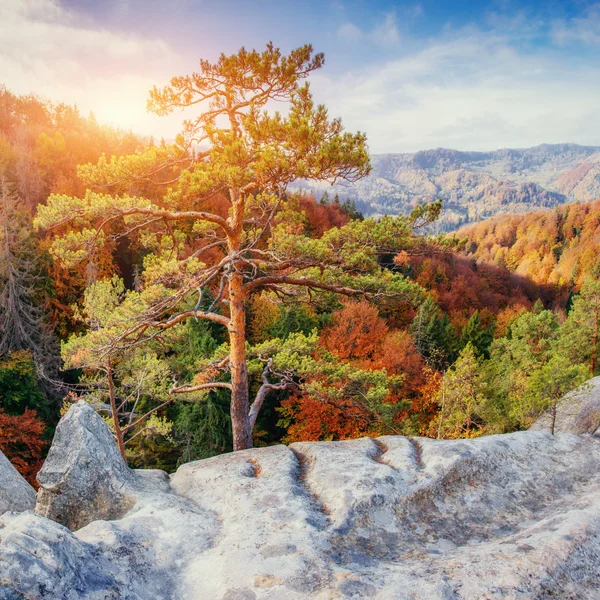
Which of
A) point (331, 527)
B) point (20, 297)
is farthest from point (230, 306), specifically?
point (20, 297)

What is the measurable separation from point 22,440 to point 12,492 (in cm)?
1379

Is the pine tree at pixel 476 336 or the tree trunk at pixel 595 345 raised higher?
the tree trunk at pixel 595 345

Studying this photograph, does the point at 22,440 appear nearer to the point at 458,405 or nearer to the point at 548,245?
the point at 458,405

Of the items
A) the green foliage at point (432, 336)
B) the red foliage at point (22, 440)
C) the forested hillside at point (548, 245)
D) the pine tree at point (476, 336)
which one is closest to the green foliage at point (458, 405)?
the green foliage at point (432, 336)

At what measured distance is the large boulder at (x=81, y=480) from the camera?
16.7 ft

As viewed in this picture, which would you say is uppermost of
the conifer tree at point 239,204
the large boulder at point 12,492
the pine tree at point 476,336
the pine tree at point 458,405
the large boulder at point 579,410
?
the conifer tree at point 239,204

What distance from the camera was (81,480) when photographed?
5168 mm

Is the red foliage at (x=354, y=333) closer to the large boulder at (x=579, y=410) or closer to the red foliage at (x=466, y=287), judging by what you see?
the large boulder at (x=579, y=410)

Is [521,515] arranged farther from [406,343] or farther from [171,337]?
[406,343]

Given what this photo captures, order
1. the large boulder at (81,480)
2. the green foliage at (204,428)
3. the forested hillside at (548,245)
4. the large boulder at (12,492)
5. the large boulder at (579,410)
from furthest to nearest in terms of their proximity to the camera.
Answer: the forested hillside at (548,245), the green foliage at (204,428), the large boulder at (579,410), the large boulder at (12,492), the large boulder at (81,480)

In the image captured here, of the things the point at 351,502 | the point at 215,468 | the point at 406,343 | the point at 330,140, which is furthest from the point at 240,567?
the point at 406,343

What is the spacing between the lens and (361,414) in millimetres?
9930

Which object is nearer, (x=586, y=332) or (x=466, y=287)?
(x=586, y=332)

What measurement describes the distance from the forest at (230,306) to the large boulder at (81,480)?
3.13 metres
